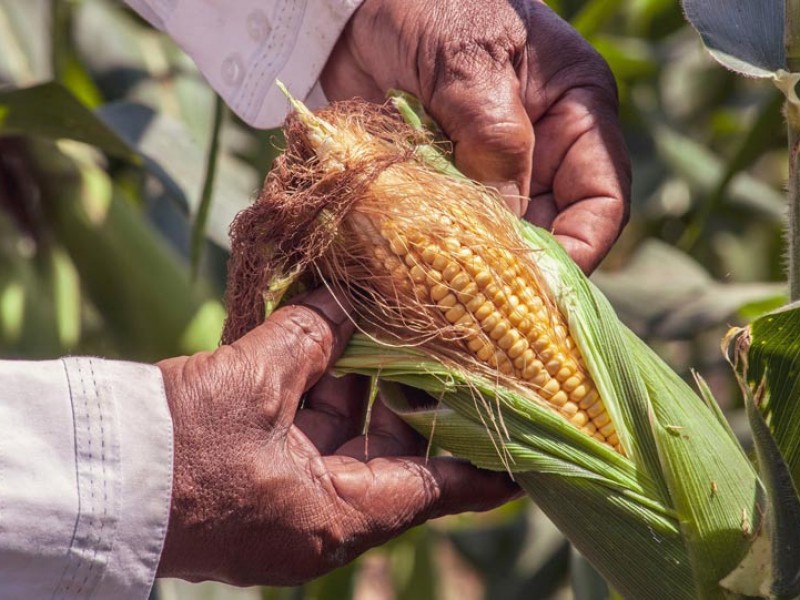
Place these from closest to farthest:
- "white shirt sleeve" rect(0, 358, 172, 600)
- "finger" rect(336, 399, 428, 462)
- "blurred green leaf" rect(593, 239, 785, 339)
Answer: "white shirt sleeve" rect(0, 358, 172, 600)
"finger" rect(336, 399, 428, 462)
"blurred green leaf" rect(593, 239, 785, 339)

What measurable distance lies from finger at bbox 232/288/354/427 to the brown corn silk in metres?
0.03

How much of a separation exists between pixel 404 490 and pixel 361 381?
0.19 m

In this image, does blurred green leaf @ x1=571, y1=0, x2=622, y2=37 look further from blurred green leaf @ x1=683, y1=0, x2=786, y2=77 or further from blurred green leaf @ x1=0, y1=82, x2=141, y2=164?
blurred green leaf @ x1=683, y1=0, x2=786, y2=77

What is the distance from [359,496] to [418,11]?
0.59 meters

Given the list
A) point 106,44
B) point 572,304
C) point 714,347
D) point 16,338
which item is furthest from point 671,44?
point 572,304

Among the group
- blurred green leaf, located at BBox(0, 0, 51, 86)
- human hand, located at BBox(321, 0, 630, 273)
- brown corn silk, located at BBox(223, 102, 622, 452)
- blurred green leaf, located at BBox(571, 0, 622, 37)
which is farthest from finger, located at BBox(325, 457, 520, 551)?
blurred green leaf, located at BBox(0, 0, 51, 86)

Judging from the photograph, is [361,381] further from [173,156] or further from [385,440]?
[173,156]

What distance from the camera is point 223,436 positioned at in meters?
1.05

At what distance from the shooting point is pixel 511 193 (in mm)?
1301

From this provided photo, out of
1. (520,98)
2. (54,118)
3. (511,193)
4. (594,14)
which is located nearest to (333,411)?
(511,193)

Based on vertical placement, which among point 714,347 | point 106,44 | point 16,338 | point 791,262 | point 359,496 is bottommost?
point 714,347

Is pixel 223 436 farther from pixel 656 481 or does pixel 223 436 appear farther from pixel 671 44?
pixel 671 44

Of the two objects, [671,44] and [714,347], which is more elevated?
[671,44]

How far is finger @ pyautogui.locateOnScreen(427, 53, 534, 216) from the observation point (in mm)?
1271
